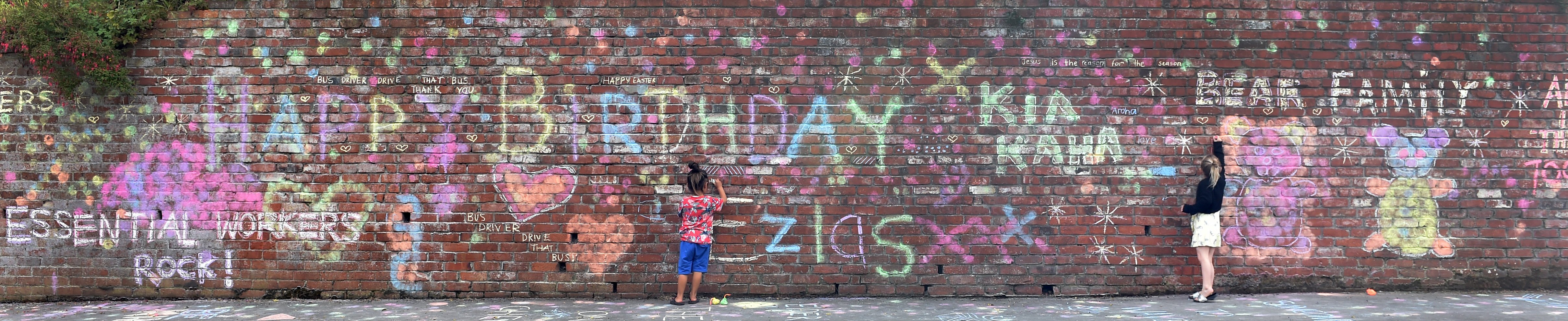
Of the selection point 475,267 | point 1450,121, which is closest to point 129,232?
point 475,267

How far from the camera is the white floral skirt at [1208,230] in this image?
5.80 meters

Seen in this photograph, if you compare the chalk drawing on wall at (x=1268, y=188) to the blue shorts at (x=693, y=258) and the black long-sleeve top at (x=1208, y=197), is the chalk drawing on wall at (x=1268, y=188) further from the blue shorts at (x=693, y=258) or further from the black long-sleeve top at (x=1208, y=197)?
the blue shorts at (x=693, y=258)

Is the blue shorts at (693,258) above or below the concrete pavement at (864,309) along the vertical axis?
above

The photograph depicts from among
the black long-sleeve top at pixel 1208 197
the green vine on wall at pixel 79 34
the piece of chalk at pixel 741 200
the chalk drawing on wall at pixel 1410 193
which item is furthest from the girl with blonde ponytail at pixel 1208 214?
the green vine on wall at pixel 79 34

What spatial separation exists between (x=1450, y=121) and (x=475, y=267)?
→ 22.3 ft

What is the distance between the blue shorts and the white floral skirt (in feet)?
10.7

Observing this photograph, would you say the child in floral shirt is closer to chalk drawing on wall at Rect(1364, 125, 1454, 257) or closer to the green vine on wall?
the green vine on wall

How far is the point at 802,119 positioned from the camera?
237 inches

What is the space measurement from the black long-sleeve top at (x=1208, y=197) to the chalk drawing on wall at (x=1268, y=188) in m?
0.33

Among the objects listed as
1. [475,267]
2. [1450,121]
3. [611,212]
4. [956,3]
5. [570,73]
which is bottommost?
[475,267]

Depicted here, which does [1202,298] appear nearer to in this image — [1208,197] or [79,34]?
[1208,197]

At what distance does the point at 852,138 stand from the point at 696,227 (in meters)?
1.24

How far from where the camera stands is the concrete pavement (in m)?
5.39

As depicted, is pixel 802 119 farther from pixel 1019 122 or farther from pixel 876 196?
pixel 1019 122
